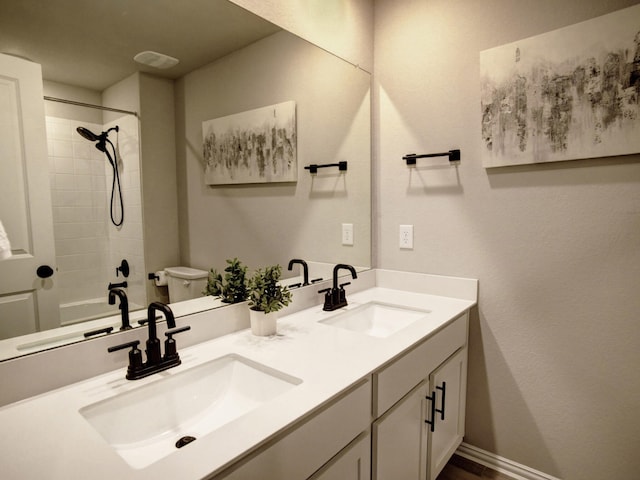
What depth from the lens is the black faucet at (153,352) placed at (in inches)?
40.8

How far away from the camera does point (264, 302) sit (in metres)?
1.34

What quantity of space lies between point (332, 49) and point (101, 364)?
1.65m

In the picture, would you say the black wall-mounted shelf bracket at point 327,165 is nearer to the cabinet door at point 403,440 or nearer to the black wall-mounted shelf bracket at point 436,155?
the black wall-mounted shelf bracket at point 436,155

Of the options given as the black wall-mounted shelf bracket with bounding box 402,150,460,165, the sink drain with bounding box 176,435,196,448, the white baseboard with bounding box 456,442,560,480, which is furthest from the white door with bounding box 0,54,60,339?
the white baseboard with bounding box 456,442,560,480

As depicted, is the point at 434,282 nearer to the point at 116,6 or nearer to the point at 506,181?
the point at 506,181

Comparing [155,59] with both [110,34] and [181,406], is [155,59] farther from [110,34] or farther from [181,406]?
[181,406]

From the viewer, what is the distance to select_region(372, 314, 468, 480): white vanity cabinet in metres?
1.20

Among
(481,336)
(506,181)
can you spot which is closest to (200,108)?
(506,181)

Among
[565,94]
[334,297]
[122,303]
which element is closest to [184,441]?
[122,303]

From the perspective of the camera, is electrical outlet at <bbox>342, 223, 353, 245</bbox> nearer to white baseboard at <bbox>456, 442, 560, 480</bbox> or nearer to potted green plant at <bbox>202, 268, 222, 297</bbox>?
potted green plant at <bbox>202, 268, 222, 297</bbox>

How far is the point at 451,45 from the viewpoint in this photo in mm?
1821

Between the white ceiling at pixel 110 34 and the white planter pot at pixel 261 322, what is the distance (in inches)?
32.8

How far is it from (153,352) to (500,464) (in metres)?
1.69

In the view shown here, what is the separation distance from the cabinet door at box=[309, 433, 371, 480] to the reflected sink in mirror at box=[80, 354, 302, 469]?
0.73 ft
